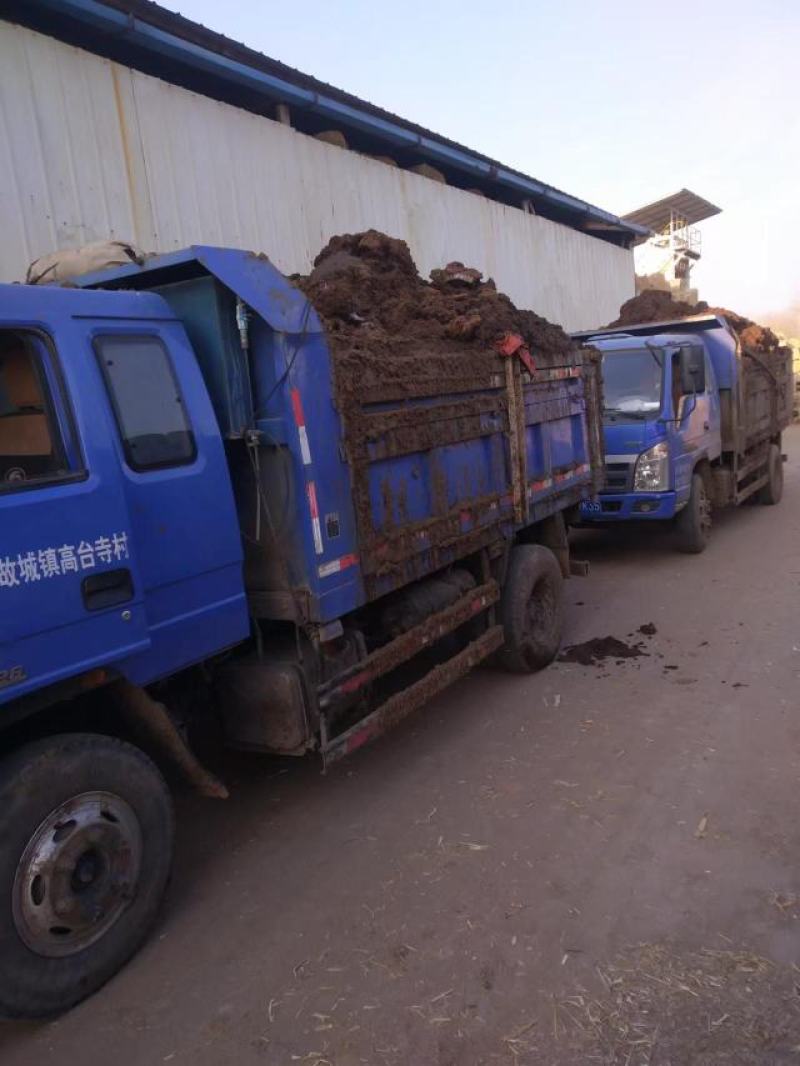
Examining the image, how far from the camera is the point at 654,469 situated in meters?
8.00

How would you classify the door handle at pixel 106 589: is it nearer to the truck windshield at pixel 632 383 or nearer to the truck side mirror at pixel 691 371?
the truck windshield at pixel 632 383

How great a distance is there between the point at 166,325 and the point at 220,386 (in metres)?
0.33

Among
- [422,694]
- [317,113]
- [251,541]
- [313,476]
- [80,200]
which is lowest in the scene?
[422,694]

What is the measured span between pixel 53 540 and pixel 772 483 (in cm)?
1154

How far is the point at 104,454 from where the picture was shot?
106 inches

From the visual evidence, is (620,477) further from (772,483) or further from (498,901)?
(498,901)

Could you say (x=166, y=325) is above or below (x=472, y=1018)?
above

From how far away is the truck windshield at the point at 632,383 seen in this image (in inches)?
324

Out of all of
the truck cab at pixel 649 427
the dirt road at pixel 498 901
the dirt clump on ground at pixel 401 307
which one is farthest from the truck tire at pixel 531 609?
the truck cab at pixel 649 427

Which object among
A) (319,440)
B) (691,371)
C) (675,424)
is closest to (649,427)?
(675,424)

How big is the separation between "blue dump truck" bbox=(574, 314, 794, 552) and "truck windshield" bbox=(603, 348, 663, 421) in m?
0.01

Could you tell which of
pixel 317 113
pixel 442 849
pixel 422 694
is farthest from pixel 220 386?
pixel 317 113

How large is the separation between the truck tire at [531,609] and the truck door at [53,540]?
3.03 metres

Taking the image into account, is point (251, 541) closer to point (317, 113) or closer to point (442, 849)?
point (442, 849)
